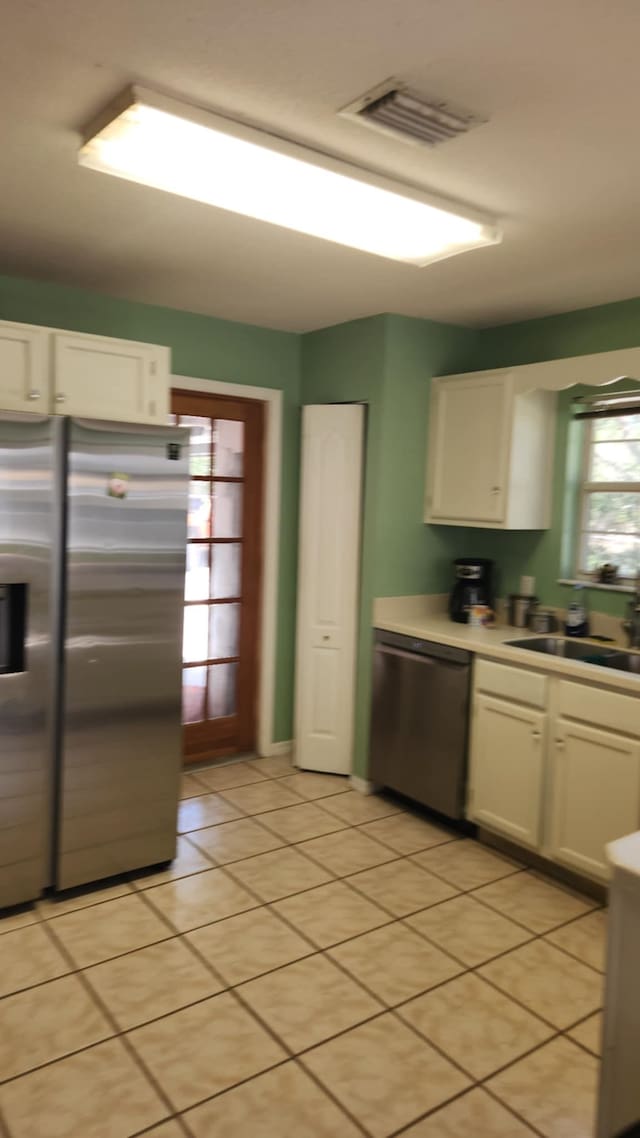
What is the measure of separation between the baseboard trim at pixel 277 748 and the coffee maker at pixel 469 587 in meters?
1.28

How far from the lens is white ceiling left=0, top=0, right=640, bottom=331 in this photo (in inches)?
59.2

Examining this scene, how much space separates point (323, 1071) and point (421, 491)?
105 inches

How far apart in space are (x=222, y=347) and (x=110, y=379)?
125cm

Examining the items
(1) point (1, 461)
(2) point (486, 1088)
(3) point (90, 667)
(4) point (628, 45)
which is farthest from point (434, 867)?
(4) point (628, 45)

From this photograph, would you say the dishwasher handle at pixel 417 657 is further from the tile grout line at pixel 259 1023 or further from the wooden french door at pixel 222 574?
the tile grout line at pixel 259 1023

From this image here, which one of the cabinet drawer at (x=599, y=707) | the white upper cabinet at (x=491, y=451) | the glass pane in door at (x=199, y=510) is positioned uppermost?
the white upper cabinet at (x=491, y=451)

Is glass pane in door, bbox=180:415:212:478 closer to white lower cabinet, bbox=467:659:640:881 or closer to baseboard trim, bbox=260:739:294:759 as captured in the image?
baseboard trim, bbox=260:739:294:759

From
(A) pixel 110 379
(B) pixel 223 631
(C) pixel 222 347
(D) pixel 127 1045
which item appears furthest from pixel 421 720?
(C) pixel 222 347

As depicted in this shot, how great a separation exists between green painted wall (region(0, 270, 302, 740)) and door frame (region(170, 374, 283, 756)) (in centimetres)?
4

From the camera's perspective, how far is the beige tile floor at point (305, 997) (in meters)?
1.95

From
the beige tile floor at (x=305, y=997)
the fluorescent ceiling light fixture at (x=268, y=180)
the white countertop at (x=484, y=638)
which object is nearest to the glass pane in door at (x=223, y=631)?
the white countertop at (x=484, y=638)

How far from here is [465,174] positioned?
7.14 feet

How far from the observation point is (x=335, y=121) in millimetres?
1893

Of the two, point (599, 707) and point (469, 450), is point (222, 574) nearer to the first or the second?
point (469, 450)
